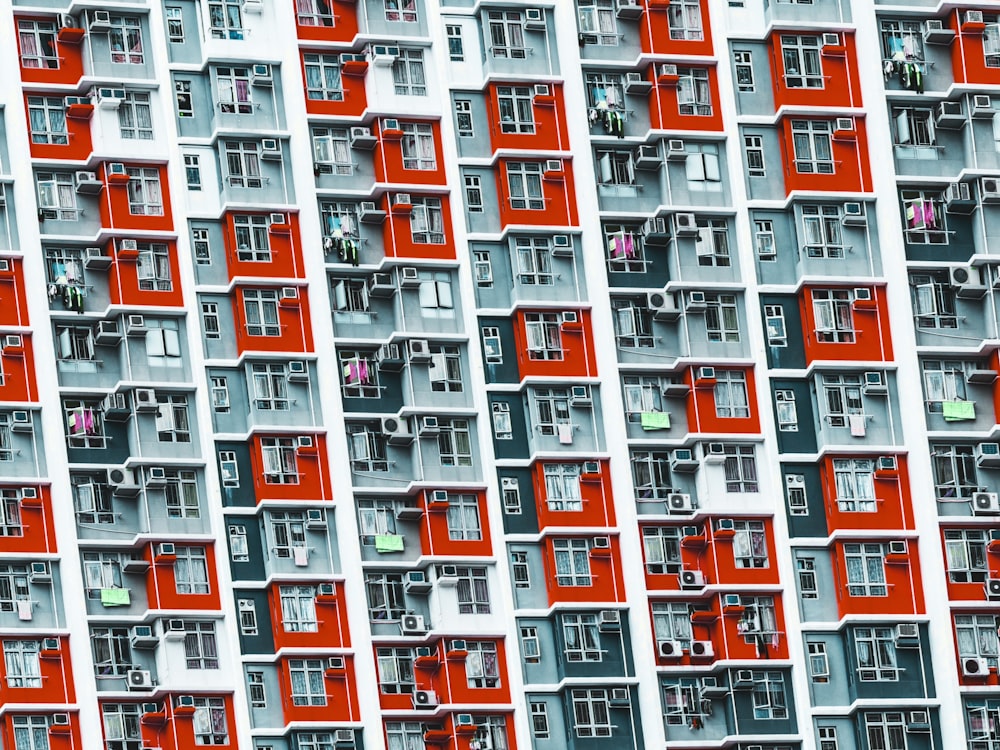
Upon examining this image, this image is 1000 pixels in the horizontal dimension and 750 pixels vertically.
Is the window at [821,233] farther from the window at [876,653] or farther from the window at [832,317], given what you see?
the window at [876,653]

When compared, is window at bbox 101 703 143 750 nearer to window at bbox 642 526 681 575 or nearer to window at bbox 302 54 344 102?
window at bbox 642 526 681 575

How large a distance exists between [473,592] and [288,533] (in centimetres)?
442

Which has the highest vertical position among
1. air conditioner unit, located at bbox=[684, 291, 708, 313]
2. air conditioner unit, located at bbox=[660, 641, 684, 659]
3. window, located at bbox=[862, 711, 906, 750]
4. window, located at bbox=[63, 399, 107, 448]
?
air conditioner unit, located at bbox=[684, 291, 708, 313]

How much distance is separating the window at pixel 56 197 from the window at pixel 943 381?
1991 cm

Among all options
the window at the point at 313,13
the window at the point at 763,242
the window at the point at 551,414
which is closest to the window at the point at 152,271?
the window at the point at 313,13

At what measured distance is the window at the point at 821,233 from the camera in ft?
373

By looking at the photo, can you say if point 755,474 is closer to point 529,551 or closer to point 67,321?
point 529,551

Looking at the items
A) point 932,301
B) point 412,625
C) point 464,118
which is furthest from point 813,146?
point 412,625

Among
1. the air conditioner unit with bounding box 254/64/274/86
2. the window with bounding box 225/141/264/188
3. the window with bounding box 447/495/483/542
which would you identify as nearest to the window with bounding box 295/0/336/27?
the air conditioner unit with bounding box 254/64/274/86

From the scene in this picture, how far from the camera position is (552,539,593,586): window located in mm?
111750

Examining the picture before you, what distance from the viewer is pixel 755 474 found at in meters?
113

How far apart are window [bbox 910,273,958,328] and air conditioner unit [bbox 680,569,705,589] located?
7907mm

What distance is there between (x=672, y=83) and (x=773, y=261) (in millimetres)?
4796

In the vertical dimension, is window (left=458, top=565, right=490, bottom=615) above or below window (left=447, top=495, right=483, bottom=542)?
below
